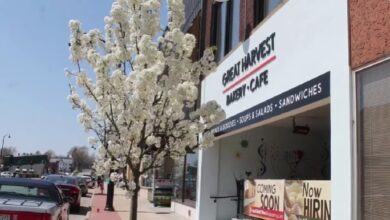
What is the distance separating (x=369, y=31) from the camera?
→ 700 cm

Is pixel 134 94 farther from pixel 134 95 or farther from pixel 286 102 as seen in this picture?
pixel 286 102

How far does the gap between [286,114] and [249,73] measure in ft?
9.71

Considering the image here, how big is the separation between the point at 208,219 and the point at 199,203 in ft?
1.80

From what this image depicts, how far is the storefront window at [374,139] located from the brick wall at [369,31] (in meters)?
0.17

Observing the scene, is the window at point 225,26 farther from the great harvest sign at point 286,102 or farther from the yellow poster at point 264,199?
the yellow poster at point 264,199

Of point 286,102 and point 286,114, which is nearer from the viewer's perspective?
point 286,102

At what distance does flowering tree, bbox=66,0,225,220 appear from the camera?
8211mm

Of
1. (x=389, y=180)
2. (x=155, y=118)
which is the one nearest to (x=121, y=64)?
(x=155, y=118)

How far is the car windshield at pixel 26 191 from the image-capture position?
1062 cm

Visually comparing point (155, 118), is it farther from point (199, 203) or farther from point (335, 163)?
point (199, 203)

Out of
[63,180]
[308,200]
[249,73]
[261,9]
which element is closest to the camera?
[308,200]

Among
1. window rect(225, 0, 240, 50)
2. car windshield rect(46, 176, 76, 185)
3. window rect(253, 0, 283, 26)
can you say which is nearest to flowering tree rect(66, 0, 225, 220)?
window rect(253, 0, 283, 26)

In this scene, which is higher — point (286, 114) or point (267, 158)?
point (286, 114)

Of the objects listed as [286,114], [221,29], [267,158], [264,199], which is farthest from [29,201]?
[221,29]
